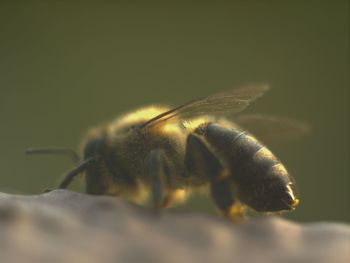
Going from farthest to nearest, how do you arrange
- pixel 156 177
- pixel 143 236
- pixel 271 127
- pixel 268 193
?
pixel 271 127 → pixel 268 193 → pixel 156 177 → pixel 143 236

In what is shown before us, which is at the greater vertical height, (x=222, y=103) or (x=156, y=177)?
(x=222, y=103)

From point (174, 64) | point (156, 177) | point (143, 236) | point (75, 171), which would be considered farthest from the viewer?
point (174, 64)

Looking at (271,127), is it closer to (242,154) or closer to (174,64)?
(242,154)

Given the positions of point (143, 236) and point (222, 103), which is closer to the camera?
point (143, 236)

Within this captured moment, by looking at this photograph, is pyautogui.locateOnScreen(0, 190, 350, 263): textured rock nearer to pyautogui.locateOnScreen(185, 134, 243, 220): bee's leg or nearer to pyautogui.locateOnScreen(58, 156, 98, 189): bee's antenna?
pyautogui.locateOnScreen(185, 134, 243, 220): bee's leg

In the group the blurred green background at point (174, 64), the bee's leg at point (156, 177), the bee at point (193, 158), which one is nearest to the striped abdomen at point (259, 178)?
the bee at point (193, 158)

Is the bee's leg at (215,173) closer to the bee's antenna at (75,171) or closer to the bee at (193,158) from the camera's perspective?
the bee at (193,158)

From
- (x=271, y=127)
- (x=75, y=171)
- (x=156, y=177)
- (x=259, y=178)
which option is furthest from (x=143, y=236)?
(x=271, y=127)
